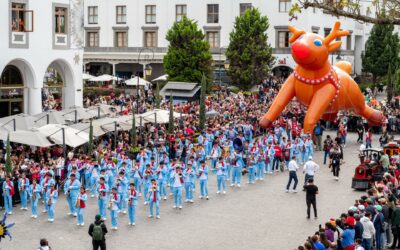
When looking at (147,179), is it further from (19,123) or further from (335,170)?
(19,123)

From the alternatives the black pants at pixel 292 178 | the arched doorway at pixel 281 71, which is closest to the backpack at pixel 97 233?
the black pants at pixel 292 178

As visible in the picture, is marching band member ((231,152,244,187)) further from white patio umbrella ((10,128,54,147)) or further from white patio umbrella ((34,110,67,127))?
white patio umbrella ((34,110,67,127))

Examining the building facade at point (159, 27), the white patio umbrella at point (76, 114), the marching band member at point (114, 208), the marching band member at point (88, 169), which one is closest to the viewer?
the marching band member at point (114, 208)

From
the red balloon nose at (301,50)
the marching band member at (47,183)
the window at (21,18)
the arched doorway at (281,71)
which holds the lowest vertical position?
the marching band member at (47,183)

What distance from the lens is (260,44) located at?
174ft

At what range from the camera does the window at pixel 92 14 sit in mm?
64938

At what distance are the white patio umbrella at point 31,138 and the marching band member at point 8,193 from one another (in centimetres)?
394

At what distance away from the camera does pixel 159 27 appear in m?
62.1

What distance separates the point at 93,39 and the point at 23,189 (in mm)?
44498

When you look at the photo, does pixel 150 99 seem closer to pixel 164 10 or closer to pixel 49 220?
pixel 164 10

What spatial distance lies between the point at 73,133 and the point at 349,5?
1733cm

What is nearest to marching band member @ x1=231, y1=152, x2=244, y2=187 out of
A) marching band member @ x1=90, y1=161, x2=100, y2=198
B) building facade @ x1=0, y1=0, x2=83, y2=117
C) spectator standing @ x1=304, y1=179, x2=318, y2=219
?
marching band member @ x1=90, y1=161, x2=100, y2=198

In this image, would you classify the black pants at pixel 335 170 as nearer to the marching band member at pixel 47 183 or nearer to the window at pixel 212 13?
the marching band member at pixel 47 183

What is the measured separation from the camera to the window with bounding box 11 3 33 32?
113ft
